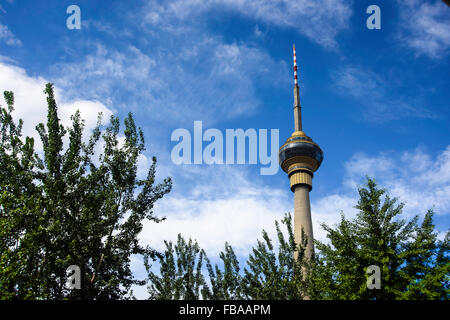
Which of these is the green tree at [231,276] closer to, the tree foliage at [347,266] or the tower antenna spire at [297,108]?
the tree foliage at [347,266]

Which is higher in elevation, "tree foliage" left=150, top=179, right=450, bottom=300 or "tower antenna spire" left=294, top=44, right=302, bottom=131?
"tower antenna spire" left=294, top=44, right=302, bottom=131

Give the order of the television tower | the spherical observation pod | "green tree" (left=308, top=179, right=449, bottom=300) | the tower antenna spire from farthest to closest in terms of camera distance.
Result: the tower antenna spire
the spherical observation pod
the television tower
"green tree" (left=308, top=179, right=449, bottom=300)

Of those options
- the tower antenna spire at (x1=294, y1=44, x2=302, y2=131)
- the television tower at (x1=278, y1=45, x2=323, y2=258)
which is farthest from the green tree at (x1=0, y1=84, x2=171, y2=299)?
the tower antenna spire at (x1=294, y1=44, x2=302, y2=131)

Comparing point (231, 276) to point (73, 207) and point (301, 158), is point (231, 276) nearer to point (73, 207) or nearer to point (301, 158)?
point (73, 207)

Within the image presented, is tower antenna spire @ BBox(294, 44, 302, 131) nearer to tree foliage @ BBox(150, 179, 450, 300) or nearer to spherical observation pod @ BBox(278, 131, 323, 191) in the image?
spherical observation pod @ BBox(278, 131, 323, 191)

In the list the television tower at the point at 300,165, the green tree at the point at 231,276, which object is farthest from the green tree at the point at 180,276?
the television tower at the point at 300,165

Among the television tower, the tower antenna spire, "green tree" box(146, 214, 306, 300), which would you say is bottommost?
"green tree" box(146, 214, 306, 300)

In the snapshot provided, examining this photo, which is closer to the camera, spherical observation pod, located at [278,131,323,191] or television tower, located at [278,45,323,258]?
television tower, located at [278,45,323,258]

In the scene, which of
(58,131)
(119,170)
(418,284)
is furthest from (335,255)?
(58,131)

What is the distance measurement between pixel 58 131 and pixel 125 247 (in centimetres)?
917

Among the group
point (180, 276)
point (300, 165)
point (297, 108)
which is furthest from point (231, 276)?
point (297, 108)
